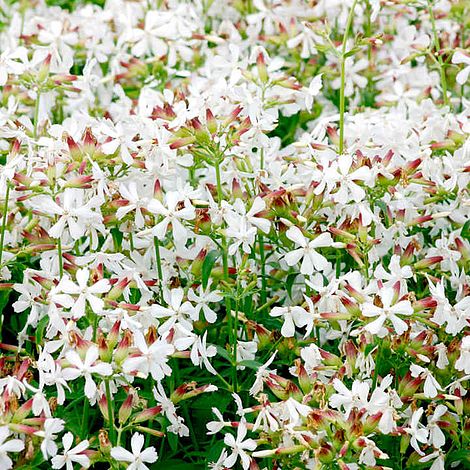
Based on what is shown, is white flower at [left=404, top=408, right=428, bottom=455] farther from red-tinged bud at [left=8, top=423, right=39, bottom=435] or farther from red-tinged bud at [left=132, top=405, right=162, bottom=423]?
red-tinged bud at [left=8, top=423, right=39, bottom=435]

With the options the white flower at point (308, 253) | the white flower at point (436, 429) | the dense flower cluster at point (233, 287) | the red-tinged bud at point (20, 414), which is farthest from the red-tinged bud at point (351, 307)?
the red-tinged bud at point (20, 414)

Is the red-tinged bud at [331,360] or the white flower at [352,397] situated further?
the red-tinged bud at [331,360]

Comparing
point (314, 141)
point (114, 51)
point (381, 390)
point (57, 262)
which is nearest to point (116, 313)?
point (57, 262)

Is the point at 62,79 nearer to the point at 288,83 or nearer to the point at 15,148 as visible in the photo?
the point at 15,148

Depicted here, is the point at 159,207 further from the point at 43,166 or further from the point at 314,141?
the point at 314,141

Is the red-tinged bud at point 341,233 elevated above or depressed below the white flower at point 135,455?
above

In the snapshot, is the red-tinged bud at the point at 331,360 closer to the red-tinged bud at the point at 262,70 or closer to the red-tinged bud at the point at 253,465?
the red-tinged bud at the point at 253,465

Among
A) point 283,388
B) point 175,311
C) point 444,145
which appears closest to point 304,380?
point 283,388
